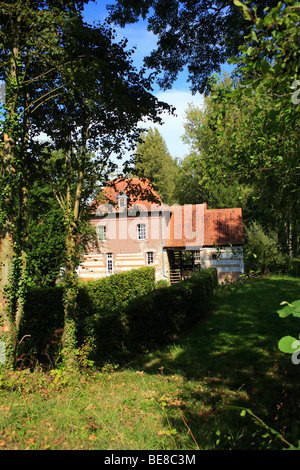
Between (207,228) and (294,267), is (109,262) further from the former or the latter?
(294,267)

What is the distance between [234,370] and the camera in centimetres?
712

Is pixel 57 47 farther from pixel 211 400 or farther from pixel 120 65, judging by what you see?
pixel 211 400

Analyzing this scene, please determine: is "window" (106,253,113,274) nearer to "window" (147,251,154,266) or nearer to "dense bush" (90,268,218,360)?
"window" (147,251,154,266)

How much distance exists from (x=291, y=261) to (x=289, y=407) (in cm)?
2233

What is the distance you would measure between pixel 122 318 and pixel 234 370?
3.85 metres

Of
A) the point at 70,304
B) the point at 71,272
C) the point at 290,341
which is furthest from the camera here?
the point at 71,272

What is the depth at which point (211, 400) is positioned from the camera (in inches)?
217

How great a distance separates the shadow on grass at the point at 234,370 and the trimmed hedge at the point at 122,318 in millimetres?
753

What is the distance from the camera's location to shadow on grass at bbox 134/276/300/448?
4.38m

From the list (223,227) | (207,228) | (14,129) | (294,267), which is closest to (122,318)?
(14,129)

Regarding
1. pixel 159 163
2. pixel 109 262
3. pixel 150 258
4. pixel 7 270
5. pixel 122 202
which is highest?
pixel 159 163

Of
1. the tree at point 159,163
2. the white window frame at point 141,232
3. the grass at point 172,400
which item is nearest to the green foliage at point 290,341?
the grass at point 172,400

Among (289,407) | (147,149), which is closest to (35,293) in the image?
(289,407)

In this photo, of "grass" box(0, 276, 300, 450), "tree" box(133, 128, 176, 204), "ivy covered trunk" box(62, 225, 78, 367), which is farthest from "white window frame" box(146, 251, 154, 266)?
"tree" box(133, 128, 176, 204)
